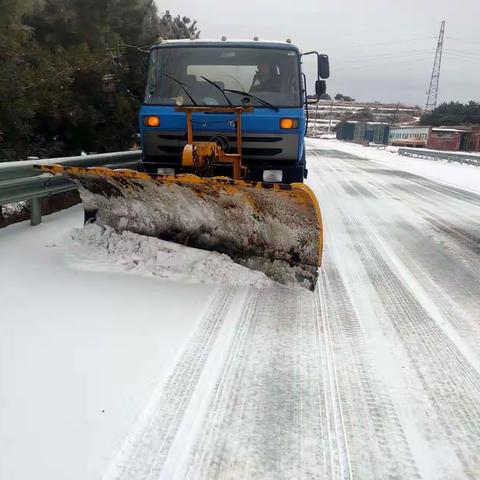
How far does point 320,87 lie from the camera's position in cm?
627

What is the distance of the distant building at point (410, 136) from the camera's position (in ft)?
161

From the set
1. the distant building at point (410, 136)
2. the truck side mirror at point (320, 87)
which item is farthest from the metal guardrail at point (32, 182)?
the distant building at point (410, 136)

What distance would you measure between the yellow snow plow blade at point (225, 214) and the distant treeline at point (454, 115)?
225 ft

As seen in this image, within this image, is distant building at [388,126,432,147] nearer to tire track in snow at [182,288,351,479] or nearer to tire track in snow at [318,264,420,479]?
tire track in snow at [318,264,420,479]

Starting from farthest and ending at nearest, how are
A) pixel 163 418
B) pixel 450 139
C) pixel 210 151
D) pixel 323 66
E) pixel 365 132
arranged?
pixel 365 132 → pixel 450 139 → pixel 323 66 → pixel 210 151 → pixel 163 418

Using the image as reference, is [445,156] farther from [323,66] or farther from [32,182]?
[32,182]

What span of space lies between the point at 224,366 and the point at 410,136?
57450 mm

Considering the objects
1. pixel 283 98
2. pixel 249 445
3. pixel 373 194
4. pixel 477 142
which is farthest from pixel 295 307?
pixel 477 142

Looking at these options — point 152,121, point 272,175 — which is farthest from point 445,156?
point 152,121

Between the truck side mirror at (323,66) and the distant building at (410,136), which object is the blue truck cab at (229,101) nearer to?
the truck side mirror at (323,66)

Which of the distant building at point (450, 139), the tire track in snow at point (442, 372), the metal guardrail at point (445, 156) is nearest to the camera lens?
the tire track in snow at point (442, 372)

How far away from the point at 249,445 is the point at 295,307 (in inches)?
66.7

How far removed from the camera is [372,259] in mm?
5180

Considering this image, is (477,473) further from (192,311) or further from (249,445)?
(192,311)
